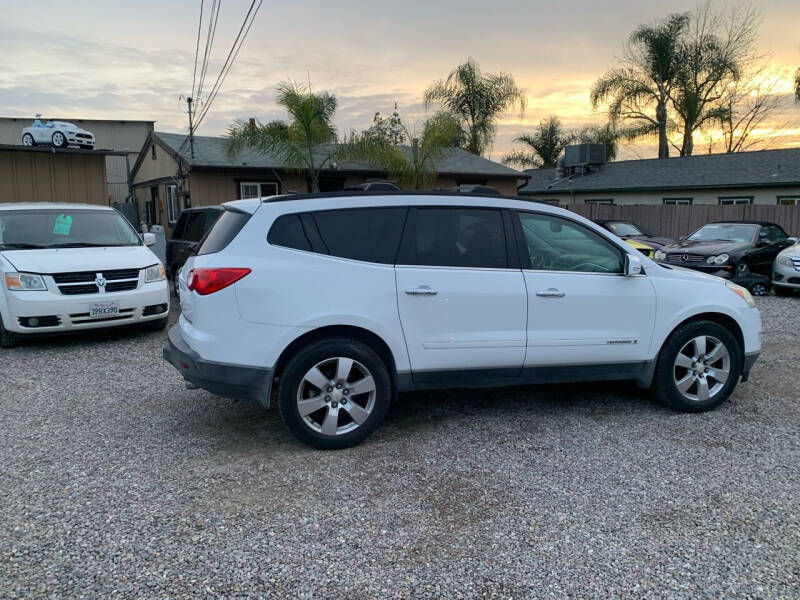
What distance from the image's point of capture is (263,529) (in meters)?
3.25

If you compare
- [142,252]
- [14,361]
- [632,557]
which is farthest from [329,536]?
[142,252]

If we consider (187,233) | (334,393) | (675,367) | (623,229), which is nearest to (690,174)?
(623,229)

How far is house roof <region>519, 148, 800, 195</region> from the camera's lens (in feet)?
76.2

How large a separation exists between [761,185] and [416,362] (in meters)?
23.3

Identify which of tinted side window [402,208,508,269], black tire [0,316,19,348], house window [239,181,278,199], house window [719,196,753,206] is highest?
house window [239,181,278,199]

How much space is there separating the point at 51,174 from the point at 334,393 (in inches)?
535

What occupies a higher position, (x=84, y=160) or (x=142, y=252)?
(x=84, y=160)

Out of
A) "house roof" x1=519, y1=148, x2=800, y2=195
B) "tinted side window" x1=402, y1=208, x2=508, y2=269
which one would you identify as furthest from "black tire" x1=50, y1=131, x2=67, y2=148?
"house roof" x1=519, y1=148, x2=800, y2=195

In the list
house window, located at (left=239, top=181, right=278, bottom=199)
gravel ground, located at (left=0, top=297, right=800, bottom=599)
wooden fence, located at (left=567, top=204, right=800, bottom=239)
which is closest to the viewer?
gravel ground, located at (left=0, top=297, right=800, bottom=599)

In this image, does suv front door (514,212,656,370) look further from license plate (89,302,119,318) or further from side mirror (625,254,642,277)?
license plate (89,302,119,318)

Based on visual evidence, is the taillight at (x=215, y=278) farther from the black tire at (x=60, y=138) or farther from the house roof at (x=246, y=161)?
the house roof at (x=246, y=161)

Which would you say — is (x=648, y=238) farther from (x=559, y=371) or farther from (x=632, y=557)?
(x=632, y=557)

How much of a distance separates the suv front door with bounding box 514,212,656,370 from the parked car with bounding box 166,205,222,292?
6.58 m

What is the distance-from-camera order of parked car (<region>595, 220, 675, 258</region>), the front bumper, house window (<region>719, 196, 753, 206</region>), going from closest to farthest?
the front bumper < parked car (<region>595, 220, 675, 258</region>) < house window (<region>719, 196, 753, 206</region>)
